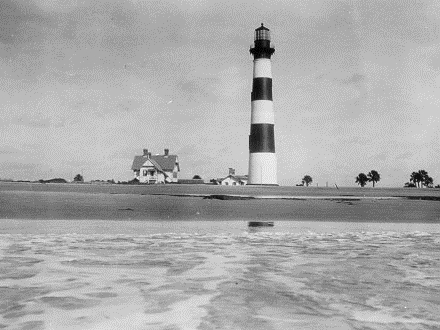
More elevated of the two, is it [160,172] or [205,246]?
[160,172]

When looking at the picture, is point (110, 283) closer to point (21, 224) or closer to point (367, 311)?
point (367, 311)

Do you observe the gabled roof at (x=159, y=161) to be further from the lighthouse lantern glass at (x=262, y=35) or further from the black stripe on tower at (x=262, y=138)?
the black stripe on tower at (x=262, y=138)

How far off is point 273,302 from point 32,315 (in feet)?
5.96

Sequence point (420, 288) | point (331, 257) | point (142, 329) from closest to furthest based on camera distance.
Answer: point (142, 329) < point (420, 288) < point (331, 257)

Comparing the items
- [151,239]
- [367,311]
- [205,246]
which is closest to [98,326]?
[367,311]

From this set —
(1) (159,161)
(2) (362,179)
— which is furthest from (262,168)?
(2) (362,179)

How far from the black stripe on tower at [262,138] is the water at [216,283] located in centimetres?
2440

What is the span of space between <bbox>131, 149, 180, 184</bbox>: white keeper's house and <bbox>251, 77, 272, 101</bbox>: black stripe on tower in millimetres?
31321

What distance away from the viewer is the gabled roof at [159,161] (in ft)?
215

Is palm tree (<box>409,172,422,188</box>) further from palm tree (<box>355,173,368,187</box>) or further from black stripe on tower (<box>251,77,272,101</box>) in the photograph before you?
black stripe on tower (<box>251,77,272,101</box>)

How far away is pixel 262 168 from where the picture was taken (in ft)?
116

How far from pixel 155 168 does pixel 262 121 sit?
105 feet

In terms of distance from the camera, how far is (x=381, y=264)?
672 centimetres

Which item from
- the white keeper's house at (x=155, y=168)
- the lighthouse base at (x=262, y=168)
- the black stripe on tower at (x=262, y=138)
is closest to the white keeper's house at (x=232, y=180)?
the white keeper's house at (x=155, y=168)
